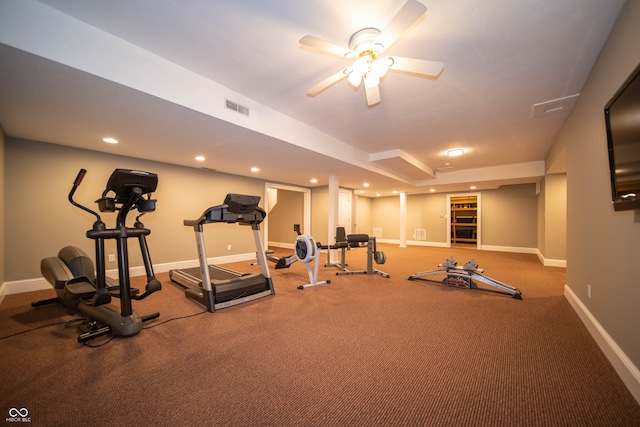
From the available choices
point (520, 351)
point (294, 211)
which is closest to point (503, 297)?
point (520, 351)

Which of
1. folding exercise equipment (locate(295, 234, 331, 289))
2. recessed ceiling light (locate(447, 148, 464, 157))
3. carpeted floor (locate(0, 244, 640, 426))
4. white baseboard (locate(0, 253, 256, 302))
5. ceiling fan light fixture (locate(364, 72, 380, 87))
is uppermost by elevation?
recessed ceiling light (locate(447, 148, 464, 157))

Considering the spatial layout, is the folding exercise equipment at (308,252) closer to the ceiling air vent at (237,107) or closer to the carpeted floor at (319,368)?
the carpeted floor at (319,368)

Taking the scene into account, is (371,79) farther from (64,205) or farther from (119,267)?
(64,205)

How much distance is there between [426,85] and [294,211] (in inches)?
262

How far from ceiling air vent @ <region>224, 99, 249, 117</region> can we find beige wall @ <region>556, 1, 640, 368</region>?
324 cm

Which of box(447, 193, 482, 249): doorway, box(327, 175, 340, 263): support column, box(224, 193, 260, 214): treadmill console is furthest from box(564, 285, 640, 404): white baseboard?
box(447, 193, 482, 249): doorway

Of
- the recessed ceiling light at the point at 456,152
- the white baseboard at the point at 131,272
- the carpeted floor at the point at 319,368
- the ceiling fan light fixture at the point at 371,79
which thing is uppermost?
the recessed ceiling light at the point at 456,152

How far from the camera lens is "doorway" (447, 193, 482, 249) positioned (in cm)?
950

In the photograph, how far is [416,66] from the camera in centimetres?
193

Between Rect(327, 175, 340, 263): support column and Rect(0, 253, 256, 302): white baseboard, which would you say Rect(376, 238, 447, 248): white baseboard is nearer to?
Rect(327, 175, 340, 263): support column

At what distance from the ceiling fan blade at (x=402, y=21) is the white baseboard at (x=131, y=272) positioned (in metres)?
5.28

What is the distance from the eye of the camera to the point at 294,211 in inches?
350

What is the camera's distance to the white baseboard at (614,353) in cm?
151

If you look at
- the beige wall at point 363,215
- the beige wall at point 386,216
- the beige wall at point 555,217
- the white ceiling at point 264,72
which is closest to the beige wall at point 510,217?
the beige wall at point 555,217
